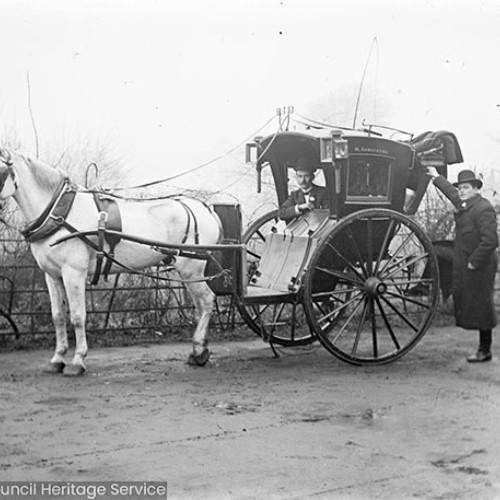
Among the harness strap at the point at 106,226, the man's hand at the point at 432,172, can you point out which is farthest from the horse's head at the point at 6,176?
the man's hand at the point at 432,172

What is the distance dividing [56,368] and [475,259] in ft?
12.3

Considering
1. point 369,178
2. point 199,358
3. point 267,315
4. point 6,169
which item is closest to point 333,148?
point 369,178

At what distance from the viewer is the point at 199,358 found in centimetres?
799

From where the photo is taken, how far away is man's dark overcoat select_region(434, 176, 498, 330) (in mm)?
8000

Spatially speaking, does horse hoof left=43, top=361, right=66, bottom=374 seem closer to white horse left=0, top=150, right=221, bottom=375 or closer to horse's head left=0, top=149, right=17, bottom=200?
white horse left=0, top=150, right=221, bottom=375

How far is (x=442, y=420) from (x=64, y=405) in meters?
2.57

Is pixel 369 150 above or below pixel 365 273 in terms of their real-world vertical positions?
above

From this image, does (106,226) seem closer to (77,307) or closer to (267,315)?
(77,307)

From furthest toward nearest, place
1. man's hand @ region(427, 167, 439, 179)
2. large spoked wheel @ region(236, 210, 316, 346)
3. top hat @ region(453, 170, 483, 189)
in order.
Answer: large spoked wheel @ region(236, 210, 316, 346) < man's hand @ region(427, 167, 439, 179) < top hat @ region(453, 170, 483, 189)

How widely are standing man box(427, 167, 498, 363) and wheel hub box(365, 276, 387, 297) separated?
80 cm

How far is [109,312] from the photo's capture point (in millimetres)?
9430

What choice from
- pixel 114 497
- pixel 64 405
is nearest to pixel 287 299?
A: pixel 64 405

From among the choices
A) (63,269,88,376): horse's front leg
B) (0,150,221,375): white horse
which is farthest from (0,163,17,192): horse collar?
(63,269,88,376): horse's front leg

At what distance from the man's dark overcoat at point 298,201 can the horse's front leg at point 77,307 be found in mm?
2088
